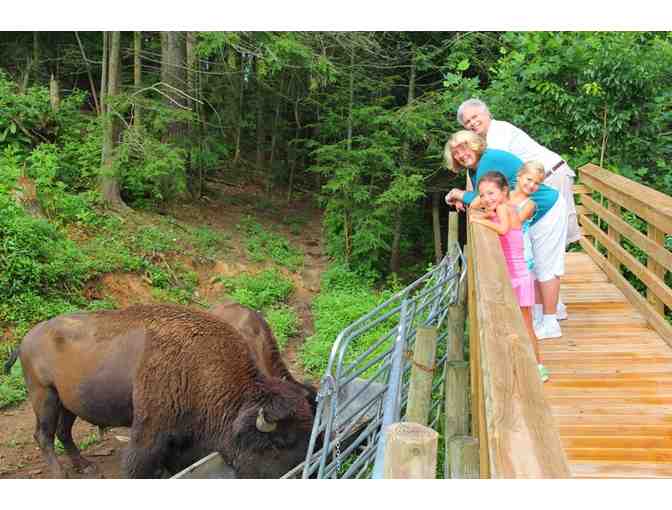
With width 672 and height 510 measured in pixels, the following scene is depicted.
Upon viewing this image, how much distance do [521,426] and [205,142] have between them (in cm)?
1365

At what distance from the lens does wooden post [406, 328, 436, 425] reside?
150 inches

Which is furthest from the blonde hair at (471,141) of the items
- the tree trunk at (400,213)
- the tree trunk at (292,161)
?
the tree trunk at (292,161)

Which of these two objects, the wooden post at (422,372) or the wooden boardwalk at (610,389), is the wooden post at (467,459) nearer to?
the wooden boardwalk at (610,389)

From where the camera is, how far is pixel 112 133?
12742 millimetres

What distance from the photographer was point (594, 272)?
6.87m

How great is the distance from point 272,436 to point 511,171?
2.52m

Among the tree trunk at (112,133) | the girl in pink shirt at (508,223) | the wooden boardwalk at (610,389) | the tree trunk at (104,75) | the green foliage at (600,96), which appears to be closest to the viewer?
the wooden boardwalk at (610,389)

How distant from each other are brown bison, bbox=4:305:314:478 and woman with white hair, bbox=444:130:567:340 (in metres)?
1.98

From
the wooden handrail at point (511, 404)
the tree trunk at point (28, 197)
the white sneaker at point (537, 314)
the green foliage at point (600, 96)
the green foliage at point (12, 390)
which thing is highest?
the green foliage at point (600, 96)

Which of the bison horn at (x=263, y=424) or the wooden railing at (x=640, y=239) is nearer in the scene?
the bison horn at (x=263, y=424)

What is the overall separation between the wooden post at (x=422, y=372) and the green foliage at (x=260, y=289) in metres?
7.68

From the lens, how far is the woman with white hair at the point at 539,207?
4.43m

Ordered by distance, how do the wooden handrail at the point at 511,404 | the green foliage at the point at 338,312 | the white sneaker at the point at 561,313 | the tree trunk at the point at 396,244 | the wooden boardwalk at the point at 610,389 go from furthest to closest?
the tree trunk at the point at 396,244 < the green foliage at the point at 338,312 < the white sneaker at the point at 561,313 < the wooden boardwalk at the point at 610,389 < the wooden handrail at the point at 511,404

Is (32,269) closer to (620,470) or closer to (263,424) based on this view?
(263,424)
